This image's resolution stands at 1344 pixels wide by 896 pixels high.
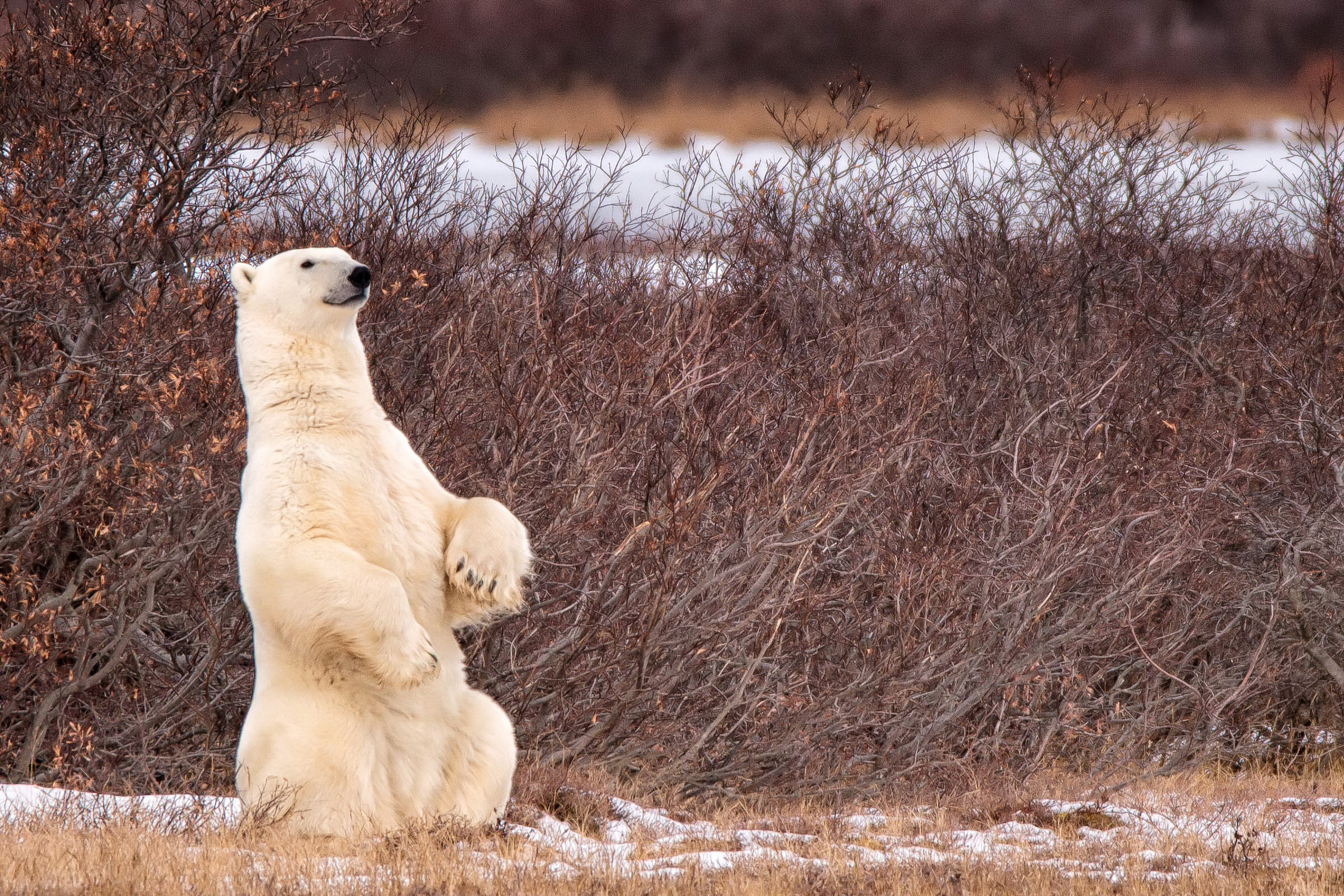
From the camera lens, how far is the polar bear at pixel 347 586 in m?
4.04

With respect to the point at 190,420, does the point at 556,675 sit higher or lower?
lower

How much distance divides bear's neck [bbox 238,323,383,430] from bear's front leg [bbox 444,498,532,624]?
1.69 ft

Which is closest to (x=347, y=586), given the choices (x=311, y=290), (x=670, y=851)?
(x=311, y=290)

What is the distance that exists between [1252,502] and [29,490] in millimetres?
10666

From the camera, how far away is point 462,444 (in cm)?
860

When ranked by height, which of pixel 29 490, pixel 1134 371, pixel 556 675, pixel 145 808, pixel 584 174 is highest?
pixel 584 174

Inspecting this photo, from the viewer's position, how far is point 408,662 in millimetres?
4035

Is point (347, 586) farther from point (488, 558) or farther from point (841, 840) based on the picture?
point (841, 840)

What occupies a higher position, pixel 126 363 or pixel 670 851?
pixel 126 363

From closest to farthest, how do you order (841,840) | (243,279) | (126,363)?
(243,279), (841,840), (126,363)

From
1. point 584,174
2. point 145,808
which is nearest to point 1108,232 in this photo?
point 584,174

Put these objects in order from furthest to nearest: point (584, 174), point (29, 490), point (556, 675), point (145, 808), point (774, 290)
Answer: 1. point (774, 290)
2. point (584, 174)
3. point (556, 675)
4. point (29, 490)
5. point (145, 808)

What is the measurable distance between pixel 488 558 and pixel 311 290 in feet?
3.49

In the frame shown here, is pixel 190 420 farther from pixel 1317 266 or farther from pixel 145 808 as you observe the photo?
pixel 1317 266
